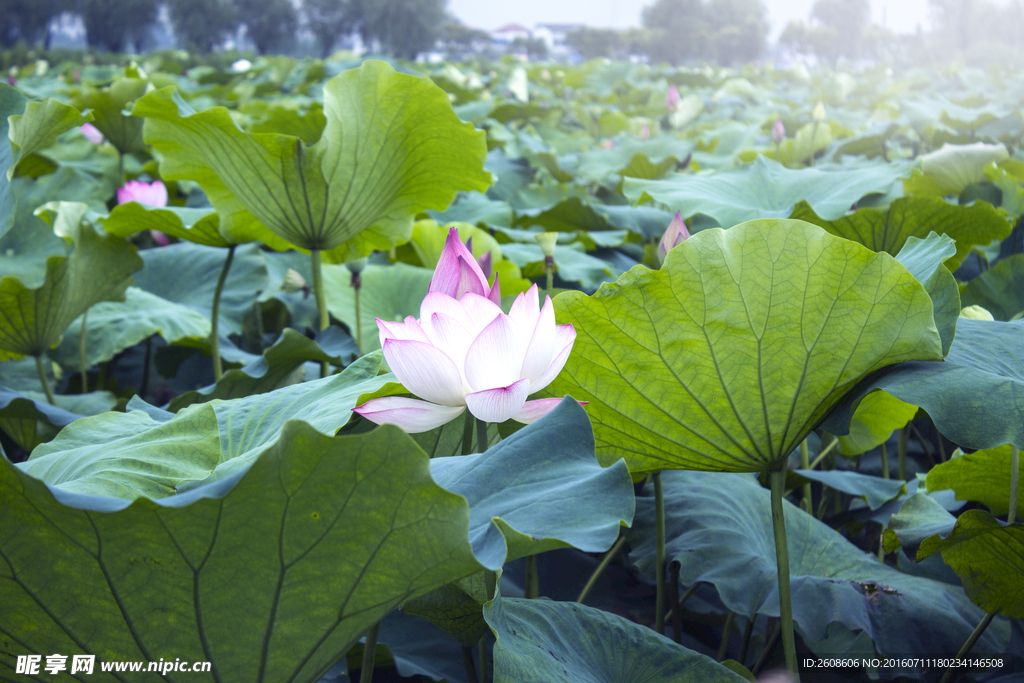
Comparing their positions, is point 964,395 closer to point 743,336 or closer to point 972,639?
point 743,336

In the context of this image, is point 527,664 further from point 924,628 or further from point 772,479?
point 924,628

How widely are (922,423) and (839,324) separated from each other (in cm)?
118

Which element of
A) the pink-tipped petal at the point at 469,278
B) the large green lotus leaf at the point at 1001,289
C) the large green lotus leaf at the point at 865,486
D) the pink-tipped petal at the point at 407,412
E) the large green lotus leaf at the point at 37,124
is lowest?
the large green lotus leaf at the point at 865,486

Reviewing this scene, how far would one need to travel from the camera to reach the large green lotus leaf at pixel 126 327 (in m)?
1.53

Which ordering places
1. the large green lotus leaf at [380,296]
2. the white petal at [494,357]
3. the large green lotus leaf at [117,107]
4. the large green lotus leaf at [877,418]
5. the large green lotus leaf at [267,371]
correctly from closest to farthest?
1. the white petal at [494,357]
2. the large green lotus leaf at [877,418]
3. the large green lotus leaf at [267,371]
4. the large green lotus leaf at [380,296]
5. the large green lotus leaf at [117,107]

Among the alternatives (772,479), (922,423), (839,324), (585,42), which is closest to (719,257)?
(839,324)

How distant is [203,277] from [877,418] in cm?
153

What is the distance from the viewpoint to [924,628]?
37.2 inches

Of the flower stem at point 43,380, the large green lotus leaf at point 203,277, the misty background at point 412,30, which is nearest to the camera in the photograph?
the flower stem at point 43,380

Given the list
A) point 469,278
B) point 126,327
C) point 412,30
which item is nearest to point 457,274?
point 469,278

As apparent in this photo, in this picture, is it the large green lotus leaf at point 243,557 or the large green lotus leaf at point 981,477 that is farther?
the large green lotus leaf at point 981,477

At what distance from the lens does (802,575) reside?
104 cm

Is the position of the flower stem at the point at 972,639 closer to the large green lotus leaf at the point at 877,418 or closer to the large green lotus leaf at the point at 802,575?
the large green lotus leaf at the point at 802,575

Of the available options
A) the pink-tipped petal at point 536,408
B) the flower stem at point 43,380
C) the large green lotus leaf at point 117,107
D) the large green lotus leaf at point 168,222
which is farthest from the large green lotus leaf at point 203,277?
the pink-tipped petal at point 536,408
